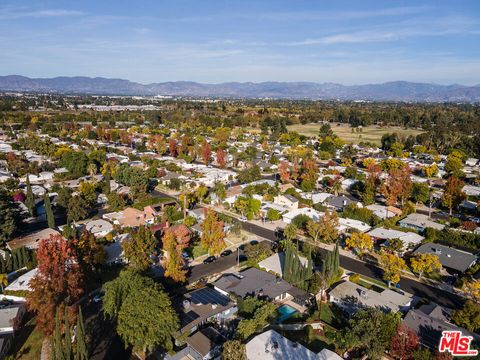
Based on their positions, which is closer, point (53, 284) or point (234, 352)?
point (234, 352)

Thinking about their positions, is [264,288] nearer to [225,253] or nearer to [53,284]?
[225,253]

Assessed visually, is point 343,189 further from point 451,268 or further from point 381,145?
point 381,145

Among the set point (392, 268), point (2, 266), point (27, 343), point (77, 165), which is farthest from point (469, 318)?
point (77, 165)

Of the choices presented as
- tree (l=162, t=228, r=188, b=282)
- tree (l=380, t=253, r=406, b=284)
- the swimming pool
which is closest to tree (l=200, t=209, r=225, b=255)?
tree (l=162, t=228, r=188, b=282)

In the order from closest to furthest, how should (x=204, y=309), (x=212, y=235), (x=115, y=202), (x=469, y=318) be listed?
(x=469, y=318) < (x=204, y=309) < (x=212, y=235) < (x=115, y=202)

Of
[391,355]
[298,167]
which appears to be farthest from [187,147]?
[391,355]

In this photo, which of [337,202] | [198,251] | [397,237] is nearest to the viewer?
[198,251]
